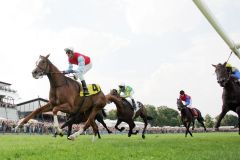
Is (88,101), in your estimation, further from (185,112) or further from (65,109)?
(185,112)

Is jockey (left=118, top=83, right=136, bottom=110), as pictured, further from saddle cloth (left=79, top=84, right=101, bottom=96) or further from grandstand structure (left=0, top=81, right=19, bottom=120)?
grandstand structure (left=0, top=81, right=19, bottom=120)

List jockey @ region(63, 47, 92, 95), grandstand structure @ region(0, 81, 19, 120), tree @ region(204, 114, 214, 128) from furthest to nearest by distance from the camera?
tree @ region(204, 114, 214, 128)
grandstand structure @ region(0, 81, 19, 120)
jockey @ region(63, 47, 92, 95)

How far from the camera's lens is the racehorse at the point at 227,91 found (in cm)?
1497

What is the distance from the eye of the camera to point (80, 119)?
1644 cm

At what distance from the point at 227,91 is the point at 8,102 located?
251 feet

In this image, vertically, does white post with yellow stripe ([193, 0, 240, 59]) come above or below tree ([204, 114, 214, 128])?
below

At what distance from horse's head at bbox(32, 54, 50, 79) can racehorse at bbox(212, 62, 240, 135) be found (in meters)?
6.31

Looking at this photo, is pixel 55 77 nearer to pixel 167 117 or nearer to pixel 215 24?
pixel 215 24

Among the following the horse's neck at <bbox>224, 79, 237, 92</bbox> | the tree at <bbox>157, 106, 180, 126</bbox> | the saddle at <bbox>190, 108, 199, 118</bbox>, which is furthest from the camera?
the tree at <bbox>157, 106, 180, 126</bbox>

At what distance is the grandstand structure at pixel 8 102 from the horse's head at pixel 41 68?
6624 cm

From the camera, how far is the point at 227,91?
15.5 meters

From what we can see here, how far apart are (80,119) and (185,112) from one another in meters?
11.0

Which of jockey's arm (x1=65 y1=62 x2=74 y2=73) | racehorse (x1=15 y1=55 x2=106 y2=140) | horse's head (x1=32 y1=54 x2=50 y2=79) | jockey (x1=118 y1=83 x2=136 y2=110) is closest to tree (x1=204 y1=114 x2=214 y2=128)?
jockey (x1=118 y1=83 x2=136 y2=110)

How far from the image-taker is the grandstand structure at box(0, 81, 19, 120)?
78325mm
